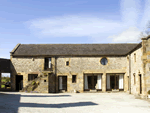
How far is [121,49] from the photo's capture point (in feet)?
94.5

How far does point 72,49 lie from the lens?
2911 cm

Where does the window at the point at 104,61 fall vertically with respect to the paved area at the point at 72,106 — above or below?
above

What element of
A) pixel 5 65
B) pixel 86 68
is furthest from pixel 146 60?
pixel 5 65

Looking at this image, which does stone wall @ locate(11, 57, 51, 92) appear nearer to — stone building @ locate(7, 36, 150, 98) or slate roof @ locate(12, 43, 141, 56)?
stone building @ locate(7, 36, 150, 98)

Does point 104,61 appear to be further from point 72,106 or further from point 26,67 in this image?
point 72,106

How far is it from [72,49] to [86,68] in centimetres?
339

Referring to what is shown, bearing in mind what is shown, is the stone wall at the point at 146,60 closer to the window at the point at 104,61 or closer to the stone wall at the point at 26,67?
the window at the point at 104,61

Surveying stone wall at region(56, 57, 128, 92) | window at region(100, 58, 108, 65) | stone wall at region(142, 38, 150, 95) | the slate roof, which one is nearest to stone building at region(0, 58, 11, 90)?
the slate roof

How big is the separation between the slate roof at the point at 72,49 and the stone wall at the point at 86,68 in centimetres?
80

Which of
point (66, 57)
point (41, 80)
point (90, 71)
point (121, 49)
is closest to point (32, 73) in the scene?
point (41, 80)

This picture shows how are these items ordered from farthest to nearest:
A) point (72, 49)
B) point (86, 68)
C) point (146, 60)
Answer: point (72, 49) < point (86, 68) < point (146, 60)

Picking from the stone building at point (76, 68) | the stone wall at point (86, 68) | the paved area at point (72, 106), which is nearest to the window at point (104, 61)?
the stone building at point (76, 68)

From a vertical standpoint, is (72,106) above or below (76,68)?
below

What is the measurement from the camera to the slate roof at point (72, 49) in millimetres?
28117
